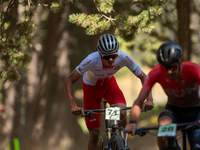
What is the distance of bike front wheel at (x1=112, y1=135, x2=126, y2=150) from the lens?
4311 mm

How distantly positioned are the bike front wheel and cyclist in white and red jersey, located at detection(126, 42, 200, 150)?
88 centimetres

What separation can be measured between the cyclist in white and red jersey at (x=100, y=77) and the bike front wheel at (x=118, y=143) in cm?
50

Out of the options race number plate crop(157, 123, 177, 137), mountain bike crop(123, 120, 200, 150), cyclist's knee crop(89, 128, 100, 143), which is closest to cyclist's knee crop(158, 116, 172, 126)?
mountain bike crop(123, 120, 200, 150)

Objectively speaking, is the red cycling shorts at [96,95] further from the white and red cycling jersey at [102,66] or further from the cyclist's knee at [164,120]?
the cyclist's knee at [164,120]

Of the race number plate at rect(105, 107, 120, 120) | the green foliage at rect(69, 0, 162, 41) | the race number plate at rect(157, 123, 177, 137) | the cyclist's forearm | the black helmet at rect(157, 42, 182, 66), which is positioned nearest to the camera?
the race number plate at rect(157, 123, 177, 137)

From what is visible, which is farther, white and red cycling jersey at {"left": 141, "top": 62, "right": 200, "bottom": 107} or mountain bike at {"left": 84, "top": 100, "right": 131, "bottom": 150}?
mountain bike at {"left": 84, "top": 100, "right": 131, "bottom": 150}

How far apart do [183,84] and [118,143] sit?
4.31ft

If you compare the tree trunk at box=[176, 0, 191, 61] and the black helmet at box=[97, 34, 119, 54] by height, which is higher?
the tree trunk at box=[176, 0, 191, 61]

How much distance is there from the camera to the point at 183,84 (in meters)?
3.53

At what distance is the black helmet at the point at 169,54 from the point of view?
3244mm

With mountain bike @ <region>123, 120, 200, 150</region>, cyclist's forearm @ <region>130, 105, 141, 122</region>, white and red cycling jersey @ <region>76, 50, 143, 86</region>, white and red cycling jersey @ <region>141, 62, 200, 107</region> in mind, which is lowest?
mountain bike @ <region>123, 120, 200, 150</region>

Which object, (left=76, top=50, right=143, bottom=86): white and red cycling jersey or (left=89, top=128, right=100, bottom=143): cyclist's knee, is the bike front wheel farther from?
(left=76, top=50, right=143, bottom=86): white and red cycling jersey

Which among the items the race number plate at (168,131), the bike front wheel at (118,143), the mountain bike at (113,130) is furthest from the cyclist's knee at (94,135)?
the race number plate at (168,131)

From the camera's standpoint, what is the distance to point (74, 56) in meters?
10.9
